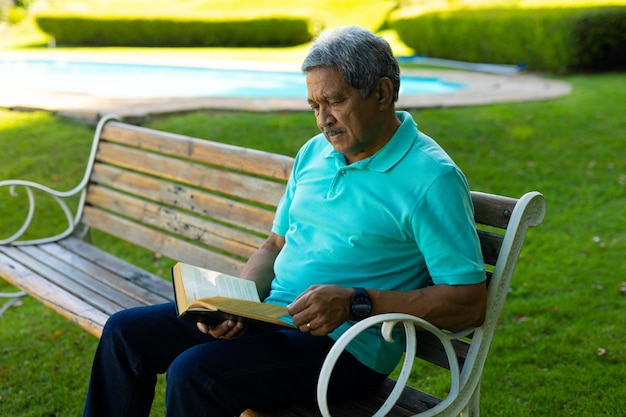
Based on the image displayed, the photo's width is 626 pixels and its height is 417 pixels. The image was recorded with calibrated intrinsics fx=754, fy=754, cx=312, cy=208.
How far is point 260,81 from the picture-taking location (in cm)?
1360

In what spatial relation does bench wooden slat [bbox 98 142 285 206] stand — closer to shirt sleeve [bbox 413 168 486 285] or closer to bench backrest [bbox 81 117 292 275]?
bench backrest [bbox 81 117 292 275]

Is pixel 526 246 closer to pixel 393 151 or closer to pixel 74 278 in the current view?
pixel 74 278

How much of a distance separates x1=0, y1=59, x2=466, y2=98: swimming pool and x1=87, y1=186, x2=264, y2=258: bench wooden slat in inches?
314

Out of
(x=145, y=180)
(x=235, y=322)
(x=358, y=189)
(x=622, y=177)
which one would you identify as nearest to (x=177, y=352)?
(x=235, y=322)

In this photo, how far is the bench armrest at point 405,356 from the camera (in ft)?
6.13

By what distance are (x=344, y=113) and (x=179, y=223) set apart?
164cm

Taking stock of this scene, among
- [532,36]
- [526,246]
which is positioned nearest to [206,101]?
[526,246]

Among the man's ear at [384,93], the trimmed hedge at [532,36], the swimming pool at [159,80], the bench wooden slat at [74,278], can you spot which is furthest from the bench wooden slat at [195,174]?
the trimmed hedge at [532,36]

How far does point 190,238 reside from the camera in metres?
3.57

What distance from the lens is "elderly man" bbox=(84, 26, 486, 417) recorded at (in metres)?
2.06

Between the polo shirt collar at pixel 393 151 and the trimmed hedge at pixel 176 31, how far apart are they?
1873 centimetres

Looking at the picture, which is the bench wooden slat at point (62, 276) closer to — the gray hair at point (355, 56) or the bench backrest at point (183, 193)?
the bench backrest at point (183, 193)

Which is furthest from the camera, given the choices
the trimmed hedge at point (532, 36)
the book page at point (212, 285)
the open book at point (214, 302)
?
the trimmed hedge at point (532, 36)

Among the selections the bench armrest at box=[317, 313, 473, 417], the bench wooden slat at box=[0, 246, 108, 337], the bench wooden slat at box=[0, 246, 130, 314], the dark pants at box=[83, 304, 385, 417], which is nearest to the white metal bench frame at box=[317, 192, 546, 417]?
the bench armrest at box=[317, 313, 473, 417]
